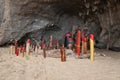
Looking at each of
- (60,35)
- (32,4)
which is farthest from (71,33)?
(32,4)

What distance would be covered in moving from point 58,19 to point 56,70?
3.81 metres

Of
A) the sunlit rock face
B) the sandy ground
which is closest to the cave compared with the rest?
the sunlit rock face

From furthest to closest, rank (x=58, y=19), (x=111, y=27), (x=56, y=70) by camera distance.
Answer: (x=58, y=19)
(x=111, y=27)
(x=56, y=70)

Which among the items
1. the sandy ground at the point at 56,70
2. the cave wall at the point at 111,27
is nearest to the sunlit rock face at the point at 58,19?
the cave wall at the point at 111,27

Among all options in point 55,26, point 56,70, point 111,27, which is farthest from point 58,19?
A: point 56,70

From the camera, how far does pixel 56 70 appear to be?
4734 mm

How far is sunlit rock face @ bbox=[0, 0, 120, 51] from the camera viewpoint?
7648 millimetres

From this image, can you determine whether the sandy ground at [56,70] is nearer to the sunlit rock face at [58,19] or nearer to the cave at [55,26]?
the cave at [55,26]

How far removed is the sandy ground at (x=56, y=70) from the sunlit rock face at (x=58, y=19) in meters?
2.22

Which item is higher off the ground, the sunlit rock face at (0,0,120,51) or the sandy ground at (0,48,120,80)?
the sunlit rock face at (0,0,120,51)

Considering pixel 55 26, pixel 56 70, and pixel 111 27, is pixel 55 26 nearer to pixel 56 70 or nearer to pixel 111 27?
pixel 111 27

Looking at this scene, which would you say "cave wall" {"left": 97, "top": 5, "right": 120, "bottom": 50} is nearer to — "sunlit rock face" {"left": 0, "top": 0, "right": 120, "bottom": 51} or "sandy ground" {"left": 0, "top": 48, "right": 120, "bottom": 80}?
"sunlit rock face" {"left": 0, "top": 0, "right": 120, "bottom": 51}

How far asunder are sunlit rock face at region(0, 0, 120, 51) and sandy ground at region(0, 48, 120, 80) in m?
2.22

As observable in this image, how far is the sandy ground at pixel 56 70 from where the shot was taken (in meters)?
4.25
